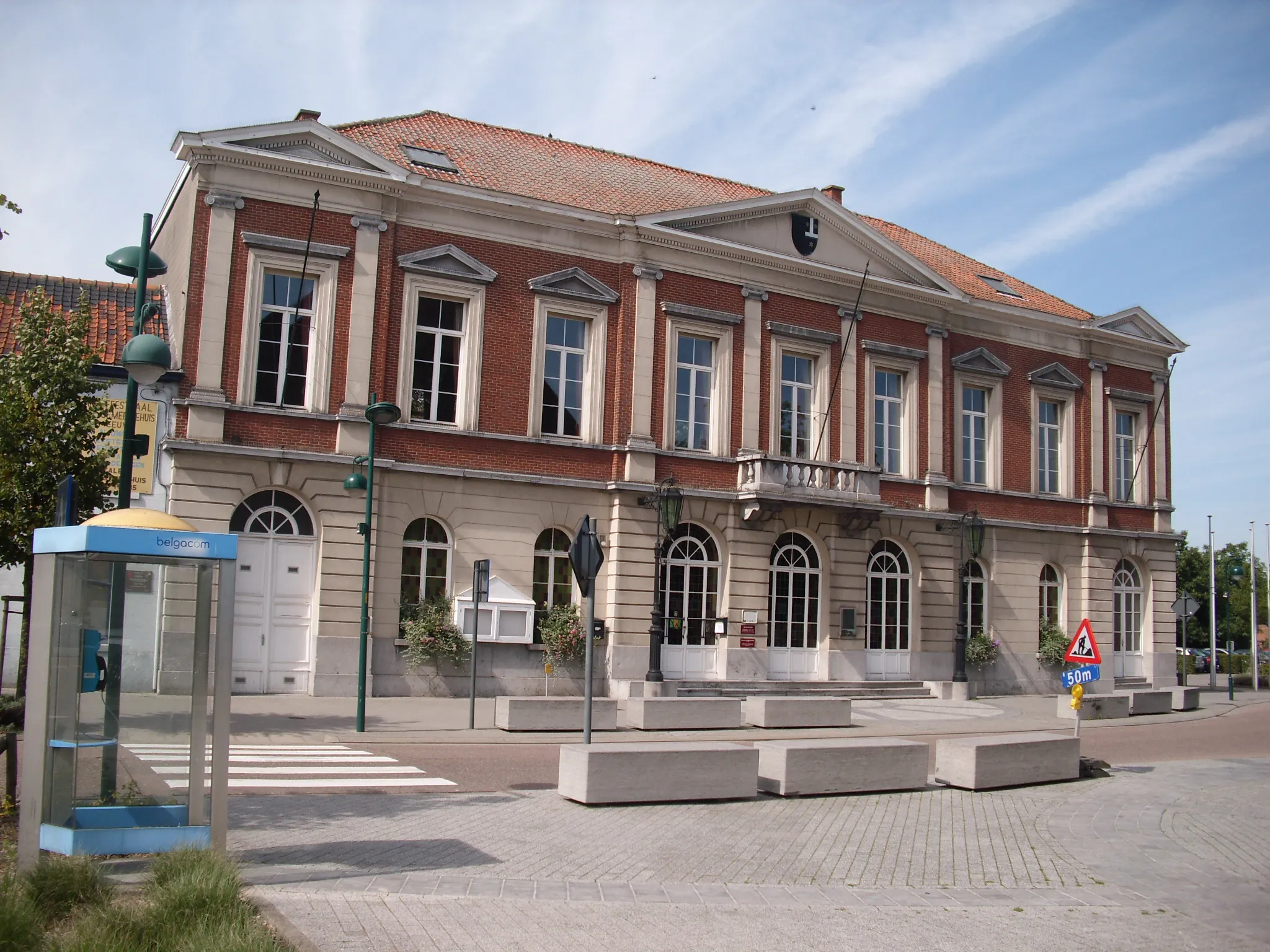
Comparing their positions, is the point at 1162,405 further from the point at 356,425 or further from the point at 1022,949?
the point at 1022,949

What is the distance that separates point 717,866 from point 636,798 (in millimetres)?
2408

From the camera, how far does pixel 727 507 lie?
2648 centimetres

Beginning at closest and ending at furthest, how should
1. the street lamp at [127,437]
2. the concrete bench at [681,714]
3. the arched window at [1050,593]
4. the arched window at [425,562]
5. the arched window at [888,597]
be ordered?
1. the street lamp at [127,437]
2. the concrete bench at [681,714]
3. the arched window at [425,562]
4. the arched window at [888,597]
5. the arched window at [1050,593]

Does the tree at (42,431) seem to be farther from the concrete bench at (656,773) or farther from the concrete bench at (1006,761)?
the concrete bench at (1006,761)

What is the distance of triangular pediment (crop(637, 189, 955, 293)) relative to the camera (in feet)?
87.2

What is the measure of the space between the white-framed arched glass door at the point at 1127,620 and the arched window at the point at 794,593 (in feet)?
35.6

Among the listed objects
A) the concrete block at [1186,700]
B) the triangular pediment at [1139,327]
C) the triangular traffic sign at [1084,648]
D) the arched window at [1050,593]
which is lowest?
the concrete block at [1186,700]

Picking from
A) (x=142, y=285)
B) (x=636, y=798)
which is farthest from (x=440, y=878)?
(x=142, y=285)

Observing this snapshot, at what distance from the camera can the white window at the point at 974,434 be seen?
102 ft

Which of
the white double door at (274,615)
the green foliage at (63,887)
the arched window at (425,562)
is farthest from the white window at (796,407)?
the green foliage at (63,887)

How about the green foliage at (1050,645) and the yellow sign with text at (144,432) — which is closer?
the yellow sign with text at (144,432)

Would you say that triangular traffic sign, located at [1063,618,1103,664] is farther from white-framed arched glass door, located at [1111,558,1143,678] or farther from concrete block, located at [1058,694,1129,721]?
white-framed arched glass door, located at [1111,558,1143,678]

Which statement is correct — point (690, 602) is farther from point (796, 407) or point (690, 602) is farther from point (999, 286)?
point (999, 286)

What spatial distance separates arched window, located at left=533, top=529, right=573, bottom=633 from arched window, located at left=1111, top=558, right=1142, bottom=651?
17.3 meters
